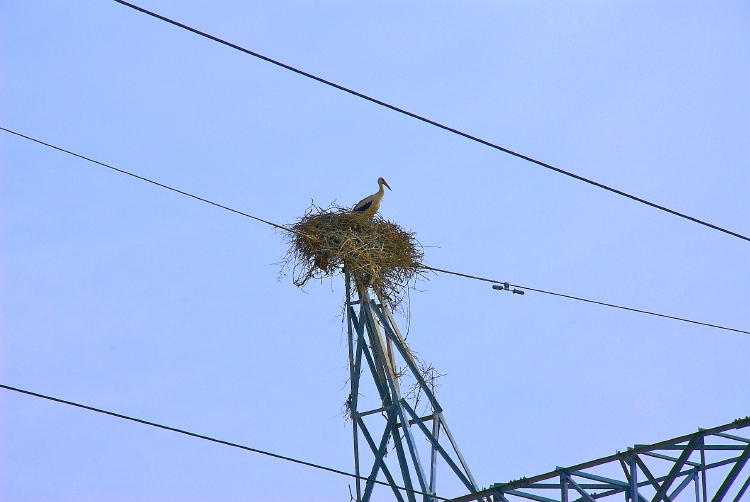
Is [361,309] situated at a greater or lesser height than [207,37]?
greater

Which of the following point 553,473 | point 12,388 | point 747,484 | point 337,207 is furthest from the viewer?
point 337,207

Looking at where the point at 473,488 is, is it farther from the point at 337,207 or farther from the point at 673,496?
the point at 337,207

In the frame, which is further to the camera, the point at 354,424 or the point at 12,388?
the point at 354,424

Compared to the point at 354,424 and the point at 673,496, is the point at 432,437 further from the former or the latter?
the point at 673,496

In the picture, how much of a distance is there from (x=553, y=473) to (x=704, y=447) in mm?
1454

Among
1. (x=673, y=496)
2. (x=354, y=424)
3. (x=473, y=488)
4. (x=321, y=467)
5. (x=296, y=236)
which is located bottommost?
(x=321, y=467)

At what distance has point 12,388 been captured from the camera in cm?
784

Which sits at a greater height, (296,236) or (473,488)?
(296,236)

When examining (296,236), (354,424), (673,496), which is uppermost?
(296,236)

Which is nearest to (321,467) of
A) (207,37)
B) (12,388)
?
(12,388)

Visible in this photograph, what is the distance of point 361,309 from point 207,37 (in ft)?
22.7

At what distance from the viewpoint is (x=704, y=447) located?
10.8 metres

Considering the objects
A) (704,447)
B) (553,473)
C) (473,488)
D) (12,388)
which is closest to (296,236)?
(473,488)

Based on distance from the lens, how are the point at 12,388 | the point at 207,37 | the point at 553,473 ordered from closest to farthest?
the point at 12,388 → the point at 207,37 → the point at 553,473
